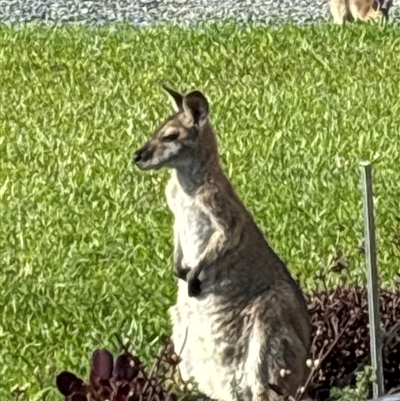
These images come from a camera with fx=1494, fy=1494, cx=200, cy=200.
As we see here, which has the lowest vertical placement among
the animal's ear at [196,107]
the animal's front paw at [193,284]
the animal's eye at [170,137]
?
the animal's front paw at [193,284]

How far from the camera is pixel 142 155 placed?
4.55 m

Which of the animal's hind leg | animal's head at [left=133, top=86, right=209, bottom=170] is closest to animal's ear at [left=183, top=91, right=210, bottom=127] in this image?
animal's head at [left=133, top=86, right=209, bottom=170]

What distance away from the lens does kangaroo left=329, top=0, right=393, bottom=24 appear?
44.3 feet

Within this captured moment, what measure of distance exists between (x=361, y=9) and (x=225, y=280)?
30.9 feet

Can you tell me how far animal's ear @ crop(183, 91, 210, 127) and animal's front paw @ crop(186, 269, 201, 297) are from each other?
1.48 ft

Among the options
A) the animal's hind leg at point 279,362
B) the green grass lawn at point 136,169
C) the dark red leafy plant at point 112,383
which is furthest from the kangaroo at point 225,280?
the green grass lawn at point 136,169

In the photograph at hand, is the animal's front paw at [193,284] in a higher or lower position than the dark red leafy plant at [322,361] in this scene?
higher

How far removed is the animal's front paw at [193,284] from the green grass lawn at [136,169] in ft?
1.98

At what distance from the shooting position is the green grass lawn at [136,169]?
20.9ft

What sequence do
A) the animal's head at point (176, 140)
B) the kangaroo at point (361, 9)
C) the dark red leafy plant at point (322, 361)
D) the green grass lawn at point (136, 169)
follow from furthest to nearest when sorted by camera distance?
the kangaroo at point (361, 9)
the green grass lawn at point (136, 169)
the animal's head at point (176, 140)
the dark red leafy plant at point (322, 361)

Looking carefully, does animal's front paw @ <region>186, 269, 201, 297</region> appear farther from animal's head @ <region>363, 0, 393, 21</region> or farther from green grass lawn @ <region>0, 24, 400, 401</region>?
animal's head @ <region>363, 0, 393, 21</region>

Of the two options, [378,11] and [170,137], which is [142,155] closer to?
[170,137]

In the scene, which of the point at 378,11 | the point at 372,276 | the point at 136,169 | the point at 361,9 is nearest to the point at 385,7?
the point at 378,11

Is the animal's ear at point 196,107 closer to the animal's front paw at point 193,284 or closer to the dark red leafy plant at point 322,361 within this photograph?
the animal's front paw at point 193,284
